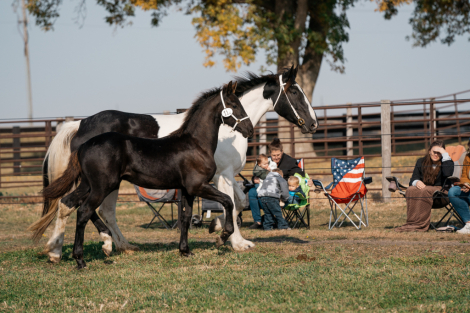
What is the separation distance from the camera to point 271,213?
8.55 metres

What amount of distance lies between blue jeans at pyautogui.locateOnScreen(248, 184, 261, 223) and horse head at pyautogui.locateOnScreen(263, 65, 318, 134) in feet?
8.43

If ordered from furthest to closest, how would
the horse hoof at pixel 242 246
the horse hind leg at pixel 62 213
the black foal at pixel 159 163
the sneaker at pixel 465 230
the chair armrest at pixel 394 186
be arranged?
1. the chair armrest at pixel 394 186
2. the sneaker at pixel 465 230
3. the horse hoof at pixel 242 246
4. the horse hind leg at pixel 62 213
5. the black foal at pixel 159 163

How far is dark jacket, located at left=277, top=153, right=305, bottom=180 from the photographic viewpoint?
349 inches

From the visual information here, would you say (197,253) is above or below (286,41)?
below

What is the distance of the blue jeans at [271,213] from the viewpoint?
838 centimetres

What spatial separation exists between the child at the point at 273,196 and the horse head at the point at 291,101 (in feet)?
6.37

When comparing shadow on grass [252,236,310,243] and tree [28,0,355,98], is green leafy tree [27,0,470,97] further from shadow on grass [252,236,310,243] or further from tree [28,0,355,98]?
shadow on grass [252,236,310,243]

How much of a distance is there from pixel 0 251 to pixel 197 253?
287cm

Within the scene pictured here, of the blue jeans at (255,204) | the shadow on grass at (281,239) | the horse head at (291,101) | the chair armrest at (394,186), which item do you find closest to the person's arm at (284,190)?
the blue jeans at (255,204)

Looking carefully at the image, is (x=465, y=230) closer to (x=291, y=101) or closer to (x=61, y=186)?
(x=291, y=101)

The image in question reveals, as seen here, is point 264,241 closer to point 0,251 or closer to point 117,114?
point 117,114

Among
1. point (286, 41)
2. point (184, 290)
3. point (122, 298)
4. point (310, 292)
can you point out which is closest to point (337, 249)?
point (310, 292)

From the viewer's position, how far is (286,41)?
14.8 meters

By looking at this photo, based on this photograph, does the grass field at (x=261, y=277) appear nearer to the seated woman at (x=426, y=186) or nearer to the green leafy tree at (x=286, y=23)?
the seated woman at (x=426, y=186)
